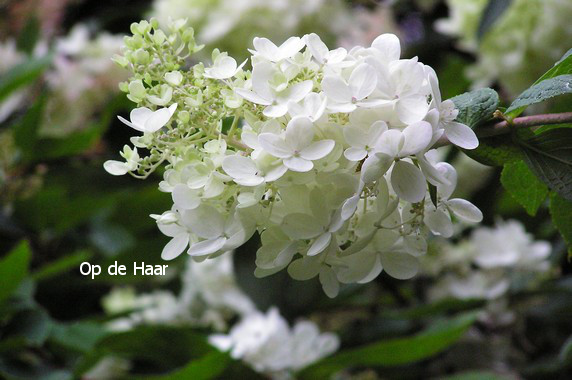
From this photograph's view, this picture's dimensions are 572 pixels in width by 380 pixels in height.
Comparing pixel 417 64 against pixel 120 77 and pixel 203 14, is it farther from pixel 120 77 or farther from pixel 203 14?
pixel 120 77

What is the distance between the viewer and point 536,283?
2.85 feet

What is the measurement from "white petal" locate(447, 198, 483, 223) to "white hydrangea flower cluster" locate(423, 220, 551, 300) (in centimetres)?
53

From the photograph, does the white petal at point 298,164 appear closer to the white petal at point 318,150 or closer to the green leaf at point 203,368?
the white petal at point 318,150

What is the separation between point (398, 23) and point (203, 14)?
39 cm

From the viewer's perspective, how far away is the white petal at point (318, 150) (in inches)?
10.5

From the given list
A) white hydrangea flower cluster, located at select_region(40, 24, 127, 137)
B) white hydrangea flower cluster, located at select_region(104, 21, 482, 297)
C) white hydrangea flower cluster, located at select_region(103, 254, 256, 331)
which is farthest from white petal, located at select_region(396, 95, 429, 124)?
white hydrangea flower cluster, located at select_region(40, 24, 127, 137)

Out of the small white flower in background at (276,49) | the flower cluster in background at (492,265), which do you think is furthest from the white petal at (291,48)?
the flower cluster in background at (492,265)

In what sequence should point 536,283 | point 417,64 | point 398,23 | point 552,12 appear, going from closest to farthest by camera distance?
point 417,64 → point 552,12 → point 536,283 → point 398,23

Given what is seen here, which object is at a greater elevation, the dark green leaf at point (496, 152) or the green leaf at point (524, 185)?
the dark green leaf at point (496, 152)

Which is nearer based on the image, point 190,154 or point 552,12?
point 190,154

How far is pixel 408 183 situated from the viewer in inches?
10.8

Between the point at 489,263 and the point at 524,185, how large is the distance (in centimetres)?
52

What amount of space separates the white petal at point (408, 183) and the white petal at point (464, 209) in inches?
1.6

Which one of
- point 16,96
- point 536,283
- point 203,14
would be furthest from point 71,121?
point 536,283
